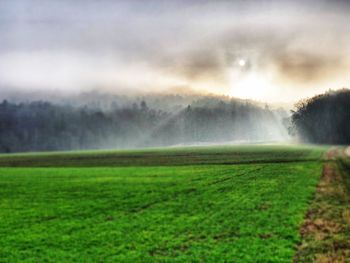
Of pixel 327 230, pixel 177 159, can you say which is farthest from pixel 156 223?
pixel 177 159

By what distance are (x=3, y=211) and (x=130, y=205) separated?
11128 mm

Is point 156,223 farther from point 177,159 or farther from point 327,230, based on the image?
point 177,159

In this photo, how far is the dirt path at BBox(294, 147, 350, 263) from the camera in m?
19.3

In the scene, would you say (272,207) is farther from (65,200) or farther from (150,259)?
(65,200)

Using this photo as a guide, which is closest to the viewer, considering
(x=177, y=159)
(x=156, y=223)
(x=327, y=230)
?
(x=327, y=230)

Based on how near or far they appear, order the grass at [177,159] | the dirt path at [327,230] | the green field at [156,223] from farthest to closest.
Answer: the grass at [177,159] < the green field at [156,223] < the dirt path at [327,230]

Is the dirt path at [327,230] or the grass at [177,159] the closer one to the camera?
the dirt path at [327,230]

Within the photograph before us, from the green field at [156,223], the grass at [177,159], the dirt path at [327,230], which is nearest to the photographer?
the dirt path at [327,230]

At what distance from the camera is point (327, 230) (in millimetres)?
24141

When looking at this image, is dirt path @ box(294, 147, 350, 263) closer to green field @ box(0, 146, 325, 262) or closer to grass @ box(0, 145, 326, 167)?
green field @ box(0, 146, 325, 262)

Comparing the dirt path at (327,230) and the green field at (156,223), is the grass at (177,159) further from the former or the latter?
the dirt path at (327,230)

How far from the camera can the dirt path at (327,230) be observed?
19281 mm

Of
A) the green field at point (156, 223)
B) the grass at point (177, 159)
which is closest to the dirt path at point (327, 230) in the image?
the green field at point (156, 223)

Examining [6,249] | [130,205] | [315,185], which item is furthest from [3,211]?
[315,185]
